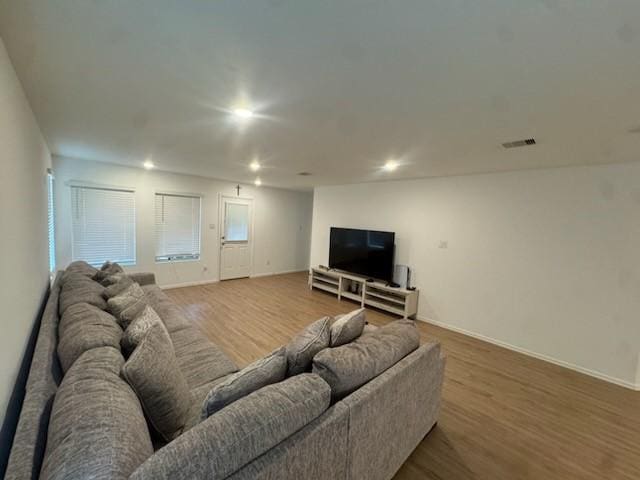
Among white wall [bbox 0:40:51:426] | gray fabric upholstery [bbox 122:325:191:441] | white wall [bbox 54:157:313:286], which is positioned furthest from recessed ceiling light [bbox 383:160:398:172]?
white wall [bbox 54:157:313:286]

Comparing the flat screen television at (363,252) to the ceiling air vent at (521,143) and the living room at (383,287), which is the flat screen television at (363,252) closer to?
Result: the living room at (383,287)

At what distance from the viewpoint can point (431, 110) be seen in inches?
73.5

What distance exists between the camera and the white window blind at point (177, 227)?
5.37m

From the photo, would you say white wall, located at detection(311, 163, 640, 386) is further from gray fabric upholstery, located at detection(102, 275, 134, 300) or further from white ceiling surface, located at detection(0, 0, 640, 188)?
gray fabric upholstery, located at detection(102, 275, 134, 300)

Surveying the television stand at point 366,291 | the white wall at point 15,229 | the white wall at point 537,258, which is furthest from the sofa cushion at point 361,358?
the television stand at point 366,291

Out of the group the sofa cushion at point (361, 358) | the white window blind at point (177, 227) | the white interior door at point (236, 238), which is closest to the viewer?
the sofa cushion at point (361, 358)

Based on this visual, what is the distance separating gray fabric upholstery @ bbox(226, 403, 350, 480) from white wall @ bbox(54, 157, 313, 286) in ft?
16.8

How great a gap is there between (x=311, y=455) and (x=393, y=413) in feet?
2.09

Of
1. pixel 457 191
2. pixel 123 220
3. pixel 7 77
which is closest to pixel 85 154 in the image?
pixel 123 220

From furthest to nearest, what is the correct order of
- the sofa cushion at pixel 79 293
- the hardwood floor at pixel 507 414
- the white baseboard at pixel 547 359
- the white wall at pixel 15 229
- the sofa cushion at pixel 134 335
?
1. the white baseboard at pixel 547 359
2. the sofa cushion at pixel 79 293
3. the hardwood floor at pixel 507 414
4. the sofa cushion at pixel 134 335
5. the white wall at pixel 15 229

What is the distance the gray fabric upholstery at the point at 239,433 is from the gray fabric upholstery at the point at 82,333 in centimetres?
87

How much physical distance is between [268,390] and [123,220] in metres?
5.06

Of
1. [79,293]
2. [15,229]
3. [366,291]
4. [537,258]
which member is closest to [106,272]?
[79,293]

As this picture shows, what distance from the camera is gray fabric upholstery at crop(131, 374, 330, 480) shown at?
803 mm
